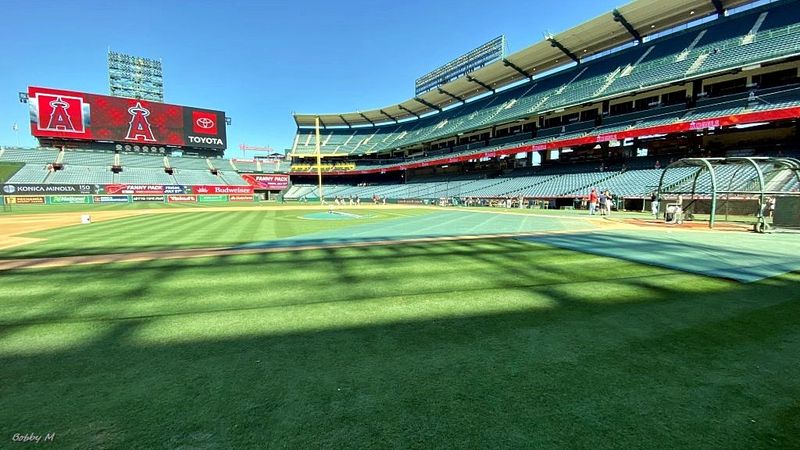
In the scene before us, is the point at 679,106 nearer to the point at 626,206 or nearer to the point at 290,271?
the point at 626,206

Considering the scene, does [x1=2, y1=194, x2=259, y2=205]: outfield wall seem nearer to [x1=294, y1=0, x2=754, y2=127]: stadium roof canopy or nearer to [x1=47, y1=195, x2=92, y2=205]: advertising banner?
[x1=47, y1=195, x2=92, y2=205]: advertising banner

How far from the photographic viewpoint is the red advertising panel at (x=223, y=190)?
197 ft

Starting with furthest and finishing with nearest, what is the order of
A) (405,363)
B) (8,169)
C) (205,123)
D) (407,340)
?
(205,123), (8,169), (407,340), (405,363)

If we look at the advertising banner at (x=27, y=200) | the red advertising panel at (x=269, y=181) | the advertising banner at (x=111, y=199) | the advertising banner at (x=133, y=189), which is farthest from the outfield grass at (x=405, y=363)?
the red advertising panel at (x=269, y=181)

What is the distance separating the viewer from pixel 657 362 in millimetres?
3039

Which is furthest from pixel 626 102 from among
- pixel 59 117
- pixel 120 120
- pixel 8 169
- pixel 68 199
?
pixel 8 169

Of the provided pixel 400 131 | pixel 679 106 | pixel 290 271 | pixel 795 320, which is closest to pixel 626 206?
pixel 679 106

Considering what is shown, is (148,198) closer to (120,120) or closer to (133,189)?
(133,189)

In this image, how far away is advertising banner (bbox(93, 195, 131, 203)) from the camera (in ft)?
167

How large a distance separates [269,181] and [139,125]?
2414 centimetres

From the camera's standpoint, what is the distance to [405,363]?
3.06 m

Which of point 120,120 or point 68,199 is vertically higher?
point 120,120

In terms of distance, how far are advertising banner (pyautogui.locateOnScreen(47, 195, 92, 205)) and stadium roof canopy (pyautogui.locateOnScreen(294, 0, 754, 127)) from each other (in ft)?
171

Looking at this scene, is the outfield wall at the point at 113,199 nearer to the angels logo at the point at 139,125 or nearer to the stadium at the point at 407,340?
the angels logo at the point at 139,125
